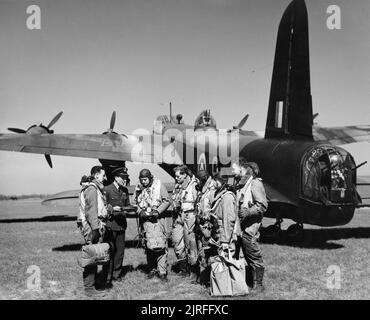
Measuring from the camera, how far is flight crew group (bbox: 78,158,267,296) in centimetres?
A: 743

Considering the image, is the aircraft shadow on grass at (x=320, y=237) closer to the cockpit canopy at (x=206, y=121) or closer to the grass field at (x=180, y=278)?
the grass field at (x=180, y=278)

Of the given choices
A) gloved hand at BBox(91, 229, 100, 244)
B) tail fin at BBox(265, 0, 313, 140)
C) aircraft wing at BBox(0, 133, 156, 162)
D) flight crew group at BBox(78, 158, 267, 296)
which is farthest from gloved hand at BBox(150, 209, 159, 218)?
aircraft wing at BBox(0, 133, 156, 162)

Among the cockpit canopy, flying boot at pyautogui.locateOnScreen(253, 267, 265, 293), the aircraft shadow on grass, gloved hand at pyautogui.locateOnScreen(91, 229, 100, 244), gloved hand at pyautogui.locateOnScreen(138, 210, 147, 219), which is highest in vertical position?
the cockpit canopy

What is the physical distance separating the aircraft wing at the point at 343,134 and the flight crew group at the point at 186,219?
10.7 m

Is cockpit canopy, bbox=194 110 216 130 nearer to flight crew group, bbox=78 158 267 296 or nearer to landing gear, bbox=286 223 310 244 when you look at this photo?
landing gear, bbox=286 223 310 244

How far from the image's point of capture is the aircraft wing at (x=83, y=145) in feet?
53.4

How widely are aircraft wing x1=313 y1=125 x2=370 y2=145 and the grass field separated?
502 cm

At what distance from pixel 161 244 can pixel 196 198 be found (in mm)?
1310

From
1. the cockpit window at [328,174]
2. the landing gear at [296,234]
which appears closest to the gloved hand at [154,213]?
the cockpit window at [328,174]

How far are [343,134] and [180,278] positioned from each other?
12759mm

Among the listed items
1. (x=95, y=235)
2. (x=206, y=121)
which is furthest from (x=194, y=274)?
(x=206, y=121)

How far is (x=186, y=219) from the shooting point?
8930mm
